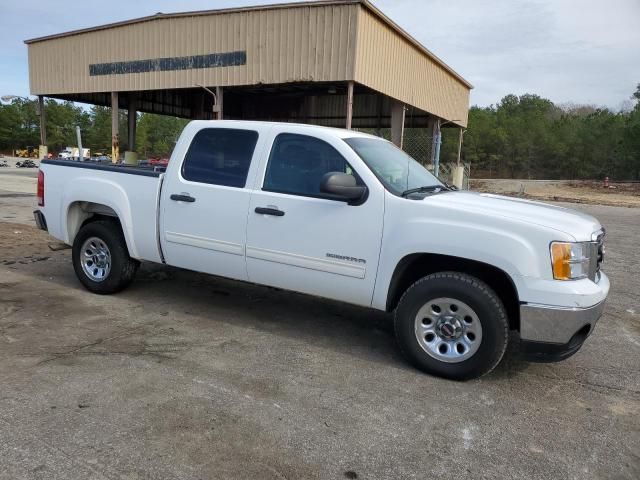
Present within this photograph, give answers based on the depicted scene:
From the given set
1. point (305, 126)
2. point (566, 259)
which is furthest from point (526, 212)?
point (305, 126)

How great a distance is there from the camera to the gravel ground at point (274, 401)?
9.36 feet

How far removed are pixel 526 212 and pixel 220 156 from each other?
280cm

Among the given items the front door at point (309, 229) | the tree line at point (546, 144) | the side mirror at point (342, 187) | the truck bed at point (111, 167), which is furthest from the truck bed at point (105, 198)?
the tree line at point (546, 144)

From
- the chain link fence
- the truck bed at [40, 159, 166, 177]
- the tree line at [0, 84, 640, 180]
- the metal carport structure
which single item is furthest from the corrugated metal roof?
the tree line at [0, 84, 640, 180]

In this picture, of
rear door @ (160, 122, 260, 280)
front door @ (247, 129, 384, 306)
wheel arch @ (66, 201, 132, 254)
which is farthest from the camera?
wheel arch @ (66, 201, 132, 254)

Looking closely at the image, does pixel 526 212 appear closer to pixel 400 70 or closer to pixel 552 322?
pixel 552 322

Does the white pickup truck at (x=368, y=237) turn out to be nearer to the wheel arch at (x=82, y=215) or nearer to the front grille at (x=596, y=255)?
the front grille at (x=596, y=255)

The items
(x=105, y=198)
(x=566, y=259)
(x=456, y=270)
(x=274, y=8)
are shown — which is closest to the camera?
(x=566, y=259)

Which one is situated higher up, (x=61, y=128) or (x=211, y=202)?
(x=61, y=128)

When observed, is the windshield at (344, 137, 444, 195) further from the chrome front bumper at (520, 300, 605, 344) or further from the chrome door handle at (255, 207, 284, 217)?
the chrome front bumper at (520, 300, 605, 344)

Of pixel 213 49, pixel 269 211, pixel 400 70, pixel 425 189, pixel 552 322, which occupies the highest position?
pixel 213 49

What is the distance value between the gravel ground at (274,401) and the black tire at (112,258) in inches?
8.8

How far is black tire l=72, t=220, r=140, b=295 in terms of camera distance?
5.62 m

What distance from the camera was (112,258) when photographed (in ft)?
18.5
